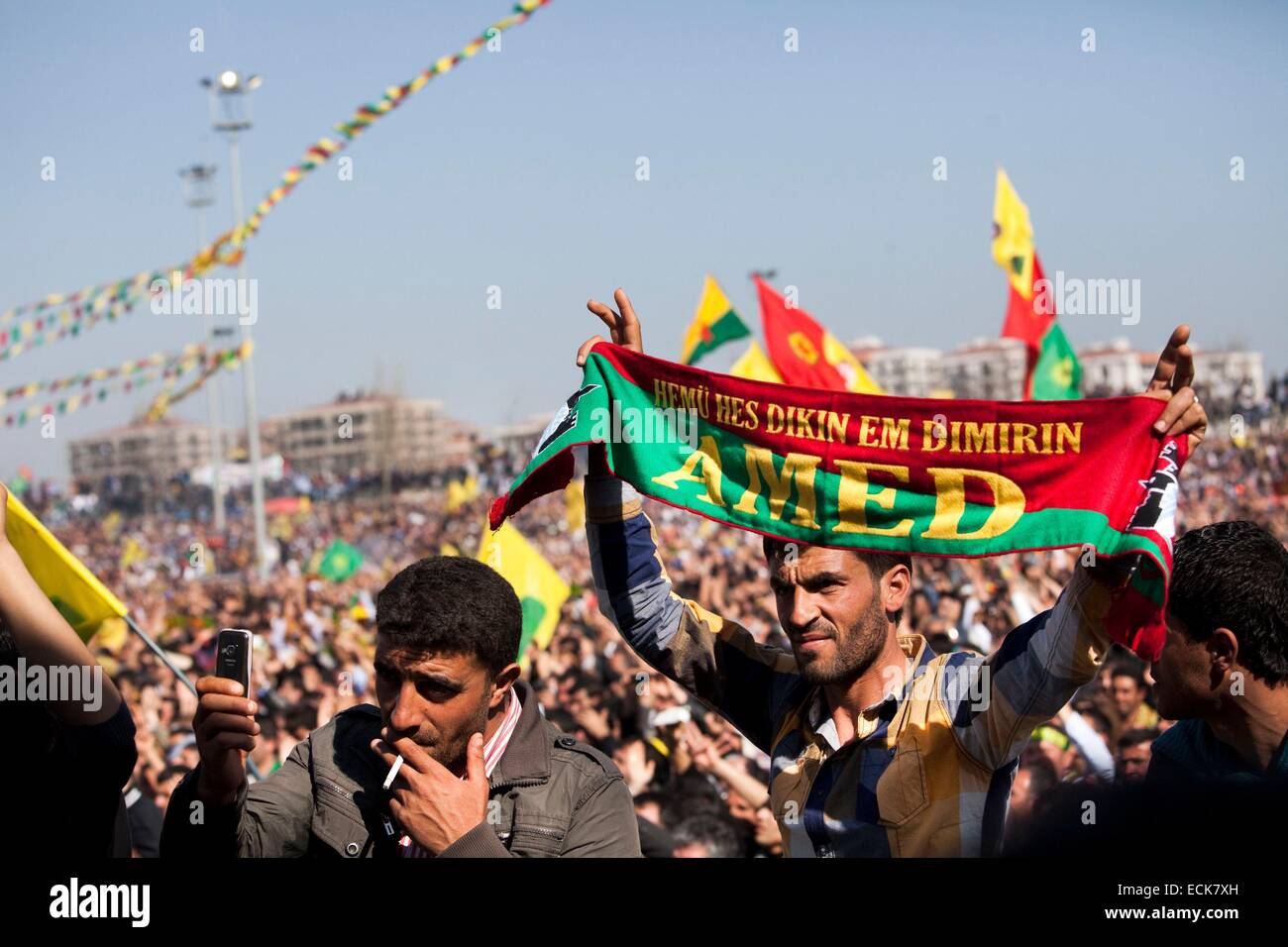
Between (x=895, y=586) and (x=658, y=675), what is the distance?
495 centimetres

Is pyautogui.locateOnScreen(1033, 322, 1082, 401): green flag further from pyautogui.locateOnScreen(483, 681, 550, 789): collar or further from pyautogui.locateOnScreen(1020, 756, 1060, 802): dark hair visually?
pyautogui.locateOnScreen(483, 681, 550, 789): collar

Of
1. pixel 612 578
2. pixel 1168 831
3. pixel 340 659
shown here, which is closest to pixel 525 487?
pixel 612 578

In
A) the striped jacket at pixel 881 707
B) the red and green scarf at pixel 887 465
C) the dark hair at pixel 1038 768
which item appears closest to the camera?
the striped jacket at pixel 881 707

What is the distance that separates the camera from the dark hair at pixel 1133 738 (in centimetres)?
573

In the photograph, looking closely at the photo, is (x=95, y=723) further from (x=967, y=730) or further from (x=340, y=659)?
(x=340, y=659)

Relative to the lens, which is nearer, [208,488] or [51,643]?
[51,643]

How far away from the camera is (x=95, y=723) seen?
8.08ft

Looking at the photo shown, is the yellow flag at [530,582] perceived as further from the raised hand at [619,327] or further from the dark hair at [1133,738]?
the raised hand at [619,327]

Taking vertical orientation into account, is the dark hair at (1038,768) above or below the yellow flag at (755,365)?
below

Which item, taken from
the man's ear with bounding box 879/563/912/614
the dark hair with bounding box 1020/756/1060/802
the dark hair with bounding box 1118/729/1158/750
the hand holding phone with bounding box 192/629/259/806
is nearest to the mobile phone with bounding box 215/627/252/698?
the hand holding phone with bounding box 192/629/259/806

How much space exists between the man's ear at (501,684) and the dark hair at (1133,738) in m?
3.73

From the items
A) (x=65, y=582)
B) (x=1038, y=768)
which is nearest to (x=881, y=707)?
(x=1038, y=768)

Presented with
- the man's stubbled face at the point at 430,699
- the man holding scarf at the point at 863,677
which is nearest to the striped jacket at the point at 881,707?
the man holding scarf at the point at 863,677
